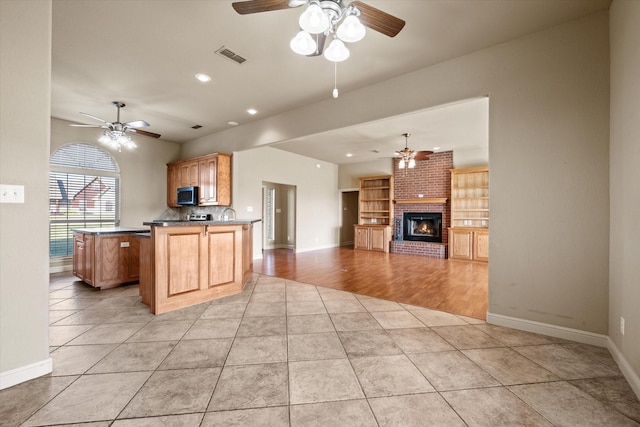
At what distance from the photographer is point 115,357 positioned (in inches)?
81.3

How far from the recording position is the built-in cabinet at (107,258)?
3.84 m

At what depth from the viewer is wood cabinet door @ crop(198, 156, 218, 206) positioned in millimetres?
5668

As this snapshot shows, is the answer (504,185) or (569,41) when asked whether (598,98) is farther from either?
(504,185)

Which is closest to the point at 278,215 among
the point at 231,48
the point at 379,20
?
the point at 231,48

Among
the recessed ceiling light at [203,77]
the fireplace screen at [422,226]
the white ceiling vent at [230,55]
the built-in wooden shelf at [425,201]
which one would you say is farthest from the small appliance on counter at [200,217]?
the fireplace screen at [422,226]

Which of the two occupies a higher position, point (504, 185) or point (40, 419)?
point (504, 185)

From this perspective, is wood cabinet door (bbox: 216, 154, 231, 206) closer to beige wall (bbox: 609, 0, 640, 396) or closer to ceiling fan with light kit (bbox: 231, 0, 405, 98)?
ceiling fan with light kit (bbox: 231, 0, 405, 98)

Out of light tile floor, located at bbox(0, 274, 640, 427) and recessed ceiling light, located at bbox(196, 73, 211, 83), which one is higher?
recessed ceiling light, located at bbox(196, 73, 211, 83)

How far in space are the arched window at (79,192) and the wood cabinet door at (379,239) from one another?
6.44 m

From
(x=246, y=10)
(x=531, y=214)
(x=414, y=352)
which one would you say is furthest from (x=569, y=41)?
(x=414, y=352)

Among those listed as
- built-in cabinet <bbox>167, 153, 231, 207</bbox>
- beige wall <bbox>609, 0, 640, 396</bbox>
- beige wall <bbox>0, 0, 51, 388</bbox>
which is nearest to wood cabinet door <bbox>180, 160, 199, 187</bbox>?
built-in cabinet <bbox>167, 153, 231, 207</bbox>

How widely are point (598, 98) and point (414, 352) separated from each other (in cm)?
267

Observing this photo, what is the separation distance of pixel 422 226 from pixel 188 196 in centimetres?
617

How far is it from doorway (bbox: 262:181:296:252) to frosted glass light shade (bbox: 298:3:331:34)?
7.02m
